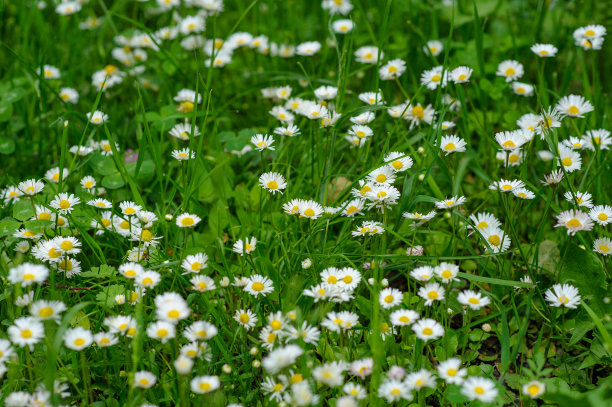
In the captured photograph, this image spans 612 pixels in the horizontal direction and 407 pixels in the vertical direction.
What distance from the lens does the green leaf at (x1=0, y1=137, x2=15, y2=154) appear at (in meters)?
2.97

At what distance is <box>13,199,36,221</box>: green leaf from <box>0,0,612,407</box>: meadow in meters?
0.01

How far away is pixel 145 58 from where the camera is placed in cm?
392

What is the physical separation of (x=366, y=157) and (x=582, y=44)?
121 centimetres

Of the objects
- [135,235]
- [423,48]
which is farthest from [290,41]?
[135,235]

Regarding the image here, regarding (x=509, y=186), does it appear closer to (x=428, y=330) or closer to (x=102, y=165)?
(x=428, y=330)

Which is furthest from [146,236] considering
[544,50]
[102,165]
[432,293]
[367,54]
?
[544,50]

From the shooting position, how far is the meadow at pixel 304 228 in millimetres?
1887

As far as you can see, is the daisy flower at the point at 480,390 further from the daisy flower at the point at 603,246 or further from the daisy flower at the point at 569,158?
the daisy flower at the point at 569,158

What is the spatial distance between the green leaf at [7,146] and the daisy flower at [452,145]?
1891 millimetres

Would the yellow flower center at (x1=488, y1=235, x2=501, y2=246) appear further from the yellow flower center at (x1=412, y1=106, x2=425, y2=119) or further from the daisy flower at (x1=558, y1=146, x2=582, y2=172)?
the yellow flower center at (x1=412, y1=106, x2=425, y2=119)

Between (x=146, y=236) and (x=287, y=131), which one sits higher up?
(x=287, y=131)

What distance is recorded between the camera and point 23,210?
98.0 inches

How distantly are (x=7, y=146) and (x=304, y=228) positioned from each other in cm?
143

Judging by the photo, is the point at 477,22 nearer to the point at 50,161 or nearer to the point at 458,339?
the point at 458,339
